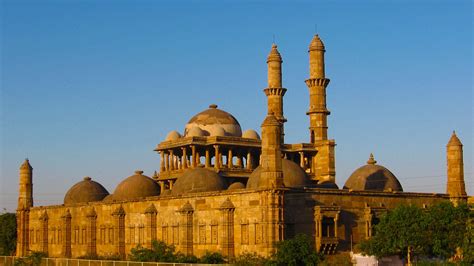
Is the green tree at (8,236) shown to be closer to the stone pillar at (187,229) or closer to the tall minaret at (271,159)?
the stone pillar at (187,229)

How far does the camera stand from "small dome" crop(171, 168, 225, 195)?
5566cm

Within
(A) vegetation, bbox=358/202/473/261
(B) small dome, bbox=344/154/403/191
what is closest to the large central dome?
(B) small dome, bbox=344/154/403/191

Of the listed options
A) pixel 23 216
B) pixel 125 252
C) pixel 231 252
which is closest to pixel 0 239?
pixel 23 216

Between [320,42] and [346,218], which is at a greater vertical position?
[320,42]

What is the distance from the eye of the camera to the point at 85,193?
230ft

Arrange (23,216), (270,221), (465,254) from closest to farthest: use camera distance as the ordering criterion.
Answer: (465,254), (270,221), (23,216)

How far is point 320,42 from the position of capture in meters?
67.3

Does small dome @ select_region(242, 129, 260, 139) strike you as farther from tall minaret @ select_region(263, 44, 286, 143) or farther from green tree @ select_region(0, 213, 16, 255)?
green tree @ select_region(0, 213, 16, 255)

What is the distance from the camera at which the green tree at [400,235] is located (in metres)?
48.1

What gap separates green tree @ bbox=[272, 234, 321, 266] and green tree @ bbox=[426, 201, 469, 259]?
6.95m

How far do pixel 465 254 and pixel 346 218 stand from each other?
879 centimetres

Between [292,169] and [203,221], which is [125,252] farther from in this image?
[292,169]

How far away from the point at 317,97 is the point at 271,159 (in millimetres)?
19504

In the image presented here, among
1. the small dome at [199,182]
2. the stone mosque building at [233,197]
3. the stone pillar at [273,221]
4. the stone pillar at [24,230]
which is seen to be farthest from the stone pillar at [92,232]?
the stone pillar at [273,221]
